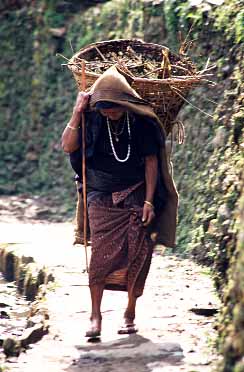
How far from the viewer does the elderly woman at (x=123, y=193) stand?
281 inches

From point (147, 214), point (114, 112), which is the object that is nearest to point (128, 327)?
point (147, 214)

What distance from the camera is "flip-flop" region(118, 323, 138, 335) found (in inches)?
289

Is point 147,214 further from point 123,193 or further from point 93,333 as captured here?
point 93,333

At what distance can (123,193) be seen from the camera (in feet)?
23.9

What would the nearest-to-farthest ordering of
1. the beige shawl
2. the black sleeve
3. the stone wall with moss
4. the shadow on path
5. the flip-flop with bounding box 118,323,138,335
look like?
the shadow on path < the beige shawl < the black sleeve < the stone wall with moss < the flip-flop with bounding box 118,323,138,335

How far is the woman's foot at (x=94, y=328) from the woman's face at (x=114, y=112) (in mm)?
1374

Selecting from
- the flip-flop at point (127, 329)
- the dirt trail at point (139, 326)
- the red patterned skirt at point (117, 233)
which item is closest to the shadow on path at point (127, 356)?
the dirt trail at point (139, 326)

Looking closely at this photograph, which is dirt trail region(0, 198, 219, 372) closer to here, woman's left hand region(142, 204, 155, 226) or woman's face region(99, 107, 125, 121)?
woman's left hand region(142, 204, 155, 226)

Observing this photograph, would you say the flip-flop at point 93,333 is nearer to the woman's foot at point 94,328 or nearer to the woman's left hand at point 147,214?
the woman's foot at point 94,328

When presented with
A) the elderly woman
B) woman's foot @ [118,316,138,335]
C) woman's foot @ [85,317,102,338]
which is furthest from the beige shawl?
woman's foot @ [85,317,102,338]

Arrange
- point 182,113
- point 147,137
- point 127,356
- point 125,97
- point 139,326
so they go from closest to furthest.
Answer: point 127,356
point 125,97
point 147,137
point 139,326
point 182,113

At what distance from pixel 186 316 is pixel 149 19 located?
17.7 ft

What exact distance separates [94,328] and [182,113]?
14.4 feet

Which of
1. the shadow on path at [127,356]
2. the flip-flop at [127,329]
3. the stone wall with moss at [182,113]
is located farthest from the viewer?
the flip-flop at [127,329]
